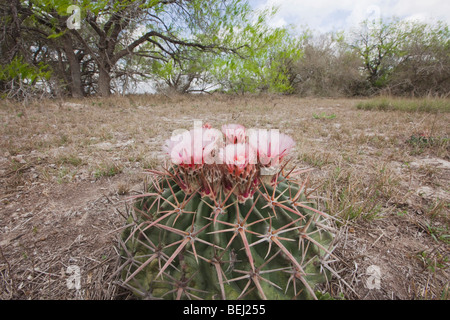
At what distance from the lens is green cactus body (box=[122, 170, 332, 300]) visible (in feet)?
2.72

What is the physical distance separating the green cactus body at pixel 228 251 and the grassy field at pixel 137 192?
0.79 feet

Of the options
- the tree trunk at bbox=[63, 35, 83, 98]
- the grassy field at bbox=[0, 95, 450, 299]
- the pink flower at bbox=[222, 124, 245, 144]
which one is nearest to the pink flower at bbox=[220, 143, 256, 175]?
the pink flower at bbox=[222, 124, 245, 144]

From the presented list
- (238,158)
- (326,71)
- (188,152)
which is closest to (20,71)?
(188,152)

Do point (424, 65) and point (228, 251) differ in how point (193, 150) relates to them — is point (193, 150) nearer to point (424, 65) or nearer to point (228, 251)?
point (228, 251)

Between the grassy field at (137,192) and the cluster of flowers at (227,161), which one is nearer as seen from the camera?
the cluster of flowers at (227,161)

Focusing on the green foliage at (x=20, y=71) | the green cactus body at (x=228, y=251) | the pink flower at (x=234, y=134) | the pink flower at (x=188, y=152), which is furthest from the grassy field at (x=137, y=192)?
the green foliage at (x=20, y=71)

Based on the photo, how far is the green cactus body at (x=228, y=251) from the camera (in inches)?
32.6

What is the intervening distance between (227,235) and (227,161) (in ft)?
0.99

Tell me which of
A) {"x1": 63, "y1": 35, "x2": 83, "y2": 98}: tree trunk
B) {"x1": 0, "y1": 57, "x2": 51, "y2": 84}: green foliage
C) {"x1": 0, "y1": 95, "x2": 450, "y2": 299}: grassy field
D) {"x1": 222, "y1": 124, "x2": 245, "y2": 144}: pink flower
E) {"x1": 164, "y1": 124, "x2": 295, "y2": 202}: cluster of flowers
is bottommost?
{"x1": 0, "y1": 95, "x2": 450, "y2": 299}: grassy field

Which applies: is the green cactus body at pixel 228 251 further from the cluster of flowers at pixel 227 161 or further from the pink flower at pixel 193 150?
the pink flower at pixel 193 150

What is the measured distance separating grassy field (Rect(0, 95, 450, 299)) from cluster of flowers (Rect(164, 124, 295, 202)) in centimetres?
48

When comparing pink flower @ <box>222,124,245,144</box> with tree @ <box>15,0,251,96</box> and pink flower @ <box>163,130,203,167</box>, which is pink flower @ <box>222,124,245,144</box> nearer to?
pink flower @ <box>163,130,203,167</box>
